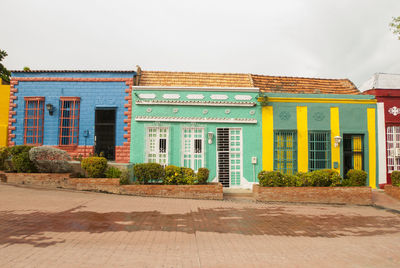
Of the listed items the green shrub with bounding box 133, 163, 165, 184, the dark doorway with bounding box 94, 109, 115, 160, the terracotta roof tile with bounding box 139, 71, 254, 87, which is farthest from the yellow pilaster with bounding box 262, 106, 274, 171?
the dark doorway with bounding box 94, 109, 115, 160

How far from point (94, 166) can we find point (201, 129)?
191 inches

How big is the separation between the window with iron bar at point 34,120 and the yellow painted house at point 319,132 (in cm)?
1031

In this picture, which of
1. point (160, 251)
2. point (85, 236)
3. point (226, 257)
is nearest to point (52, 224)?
point (85, 236)

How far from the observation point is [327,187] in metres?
10.4

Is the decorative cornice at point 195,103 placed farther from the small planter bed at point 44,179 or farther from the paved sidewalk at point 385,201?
the paved sidewalk at point 385,201

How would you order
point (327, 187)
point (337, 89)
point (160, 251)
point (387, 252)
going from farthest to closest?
point (337, 89), point (327, 187), point (387, 252), point (160, 251)

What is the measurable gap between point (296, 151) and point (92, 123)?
31.4 feet

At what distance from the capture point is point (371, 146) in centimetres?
1303

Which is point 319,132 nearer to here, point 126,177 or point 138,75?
point 126,177

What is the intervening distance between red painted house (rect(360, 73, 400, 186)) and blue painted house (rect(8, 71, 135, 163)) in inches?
472

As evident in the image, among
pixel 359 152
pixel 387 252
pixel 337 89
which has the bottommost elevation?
pixel 387 252

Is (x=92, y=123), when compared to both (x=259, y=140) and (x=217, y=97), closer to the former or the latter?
(x=217, y=97)

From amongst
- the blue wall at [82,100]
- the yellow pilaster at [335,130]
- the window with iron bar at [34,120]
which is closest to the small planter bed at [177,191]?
the blue wall at [82,100]

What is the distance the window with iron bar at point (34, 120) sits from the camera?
12430 millimetres
